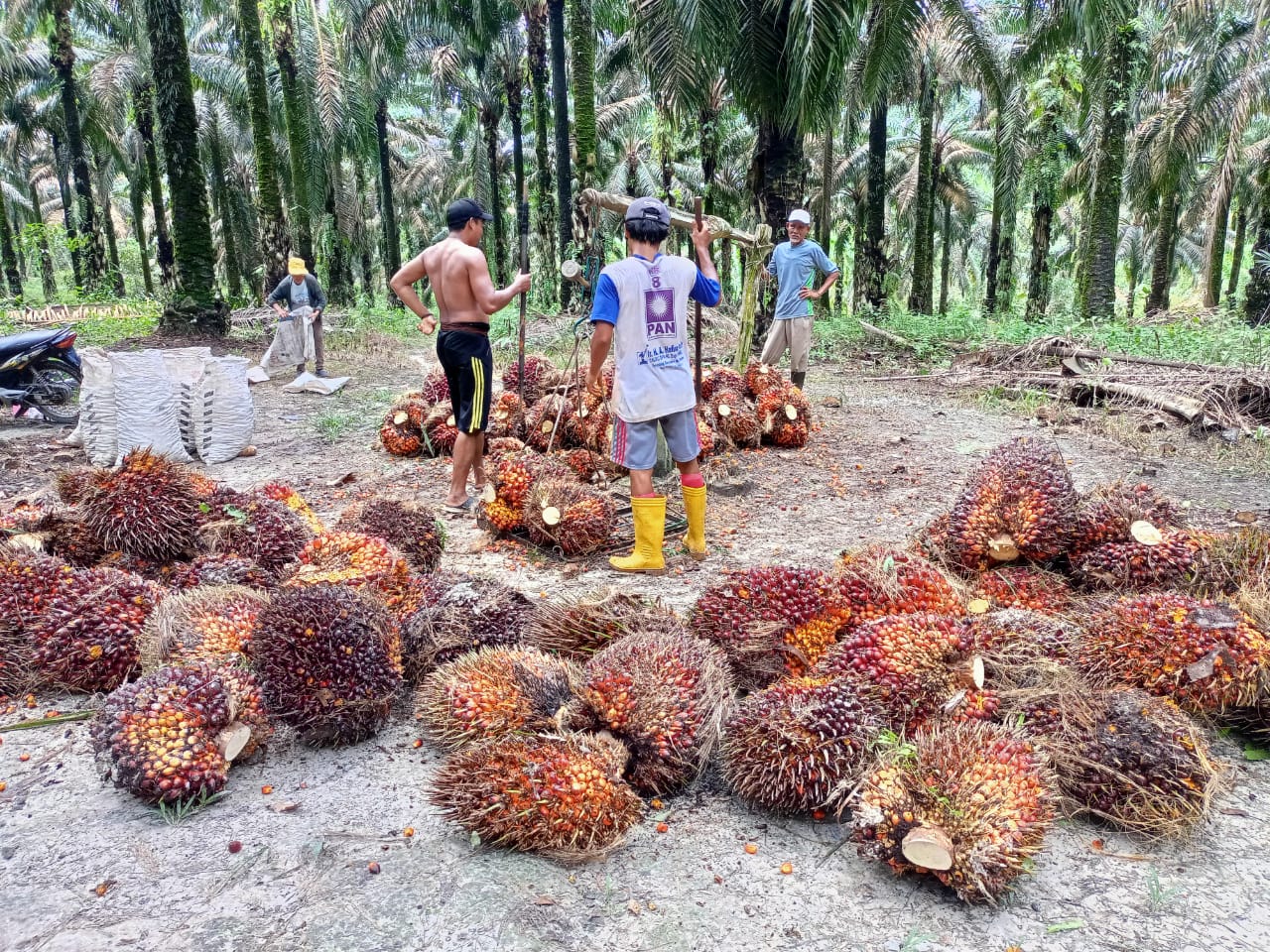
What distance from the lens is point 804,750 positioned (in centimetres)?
224

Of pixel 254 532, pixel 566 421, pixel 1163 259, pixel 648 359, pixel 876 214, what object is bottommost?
pixel 254 532

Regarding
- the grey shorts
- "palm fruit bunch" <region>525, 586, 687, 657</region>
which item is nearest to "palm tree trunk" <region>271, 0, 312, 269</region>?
the grey shorts

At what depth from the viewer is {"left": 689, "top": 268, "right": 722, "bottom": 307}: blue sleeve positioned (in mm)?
4496

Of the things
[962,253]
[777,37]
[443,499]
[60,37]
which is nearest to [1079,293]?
[777,37]

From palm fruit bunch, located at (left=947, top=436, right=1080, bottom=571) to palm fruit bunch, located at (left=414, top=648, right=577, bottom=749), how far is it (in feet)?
6.12

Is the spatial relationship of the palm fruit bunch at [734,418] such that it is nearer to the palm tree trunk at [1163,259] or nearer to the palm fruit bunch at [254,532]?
the palm fruit bunch at [254,532]

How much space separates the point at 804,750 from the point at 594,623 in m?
0.92

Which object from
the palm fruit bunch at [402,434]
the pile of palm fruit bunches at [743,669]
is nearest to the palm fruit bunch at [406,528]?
the pile of palm fruit bunches at [743,669]

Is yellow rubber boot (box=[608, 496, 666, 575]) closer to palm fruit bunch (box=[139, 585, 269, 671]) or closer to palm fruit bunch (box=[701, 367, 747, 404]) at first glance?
palm fruit bunch (box=[139, 585, 269, 671])

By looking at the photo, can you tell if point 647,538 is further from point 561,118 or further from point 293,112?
point 293,112

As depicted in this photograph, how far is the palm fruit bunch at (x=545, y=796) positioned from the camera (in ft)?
6.89

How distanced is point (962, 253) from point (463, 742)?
58700mm

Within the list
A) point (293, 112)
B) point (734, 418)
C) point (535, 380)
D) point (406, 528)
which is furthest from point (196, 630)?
point (293, 112)

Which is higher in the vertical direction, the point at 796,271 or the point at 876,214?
the point at 876,214
